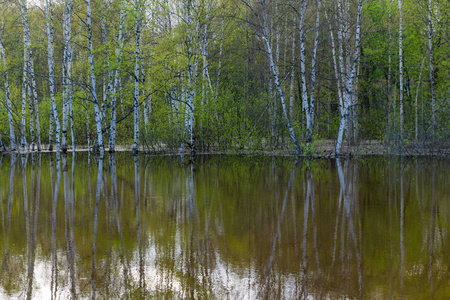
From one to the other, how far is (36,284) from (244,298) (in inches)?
96.4

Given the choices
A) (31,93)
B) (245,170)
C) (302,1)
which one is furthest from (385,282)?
(31,93)

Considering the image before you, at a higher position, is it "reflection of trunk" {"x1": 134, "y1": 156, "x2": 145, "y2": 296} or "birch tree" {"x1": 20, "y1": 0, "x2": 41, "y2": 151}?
"birch tree" {"x1": 20, "y1": 0, "x2": 41, "y2": 151}

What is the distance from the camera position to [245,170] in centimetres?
1769

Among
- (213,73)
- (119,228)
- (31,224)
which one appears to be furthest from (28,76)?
(119,228)

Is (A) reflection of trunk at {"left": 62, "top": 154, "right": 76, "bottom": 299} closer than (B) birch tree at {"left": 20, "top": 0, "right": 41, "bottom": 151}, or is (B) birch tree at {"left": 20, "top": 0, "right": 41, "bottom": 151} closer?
(A) reflection of trunk at {"left": 62, "top": 154, "right": 76, "bottom": 299}

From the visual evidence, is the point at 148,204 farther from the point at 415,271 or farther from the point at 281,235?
the point at 415,271

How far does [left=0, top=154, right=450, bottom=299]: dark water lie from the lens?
5.02m

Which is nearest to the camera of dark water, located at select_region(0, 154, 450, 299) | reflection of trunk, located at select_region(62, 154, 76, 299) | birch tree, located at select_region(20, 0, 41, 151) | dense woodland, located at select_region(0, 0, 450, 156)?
dark water, located at select_region(0, 154, 450, 299)

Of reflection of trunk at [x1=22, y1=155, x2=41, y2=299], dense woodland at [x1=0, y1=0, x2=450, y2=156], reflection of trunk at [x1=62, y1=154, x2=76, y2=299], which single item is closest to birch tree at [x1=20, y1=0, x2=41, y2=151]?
dense woodland at [x1=0, y1=0, x2=450, y2=156]

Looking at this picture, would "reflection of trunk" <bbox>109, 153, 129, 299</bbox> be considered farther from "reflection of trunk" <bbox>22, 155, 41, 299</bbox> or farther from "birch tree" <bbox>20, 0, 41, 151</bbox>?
"birch tree" <bbox>20, 0, 41, 151</bbox>

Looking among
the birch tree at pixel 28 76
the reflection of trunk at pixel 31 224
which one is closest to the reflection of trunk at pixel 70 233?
the reflection of trunk at pixel 31 224

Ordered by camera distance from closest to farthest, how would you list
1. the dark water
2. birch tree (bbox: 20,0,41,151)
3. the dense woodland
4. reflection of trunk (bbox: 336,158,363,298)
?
1. the dark water
2. reflection of trunk (bbox: 336,158,363,298)
3. the dense woodland
4. birch tree (bbox: 20,0,41,151)

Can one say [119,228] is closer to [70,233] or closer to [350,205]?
[70,233]

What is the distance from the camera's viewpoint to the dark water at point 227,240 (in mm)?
5016
